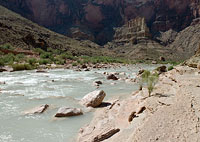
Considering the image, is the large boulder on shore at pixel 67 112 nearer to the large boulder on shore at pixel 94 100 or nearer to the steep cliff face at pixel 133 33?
the large boulder on shore at pixel 94 100

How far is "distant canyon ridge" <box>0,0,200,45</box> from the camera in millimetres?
102956

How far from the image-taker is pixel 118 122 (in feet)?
13.1

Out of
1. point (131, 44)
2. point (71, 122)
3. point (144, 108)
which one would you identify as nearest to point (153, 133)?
point (144, 108)

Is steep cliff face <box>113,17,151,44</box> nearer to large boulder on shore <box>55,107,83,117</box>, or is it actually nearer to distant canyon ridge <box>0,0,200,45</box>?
distant canyon ridge <box>0,0,200,45</box>

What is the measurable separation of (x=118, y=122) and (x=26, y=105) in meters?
3.80

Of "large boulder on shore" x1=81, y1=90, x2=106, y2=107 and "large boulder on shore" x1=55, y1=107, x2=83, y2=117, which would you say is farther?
"large boulder on shore" x1=81, y1=90, x2=106, y2=107

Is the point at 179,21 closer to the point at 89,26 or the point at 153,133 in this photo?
the point at 89,26

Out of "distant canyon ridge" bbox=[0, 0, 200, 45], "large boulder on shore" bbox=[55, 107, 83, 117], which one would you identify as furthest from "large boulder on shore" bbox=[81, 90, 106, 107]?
"distant canyon ridge" bbox=[0, 0, 200, 45]

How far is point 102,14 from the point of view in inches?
4813

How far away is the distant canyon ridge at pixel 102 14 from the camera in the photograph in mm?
102956

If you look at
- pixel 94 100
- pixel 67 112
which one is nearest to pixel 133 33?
pixel 94 100

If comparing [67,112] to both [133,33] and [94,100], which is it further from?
[133,33]

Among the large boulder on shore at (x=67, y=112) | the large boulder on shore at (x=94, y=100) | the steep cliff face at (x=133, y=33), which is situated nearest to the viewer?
the large boulder on shore at (x=67, y=112)

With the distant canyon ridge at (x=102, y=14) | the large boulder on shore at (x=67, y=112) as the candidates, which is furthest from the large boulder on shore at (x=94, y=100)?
the distant canyon ridge at (x=102, y=14)
